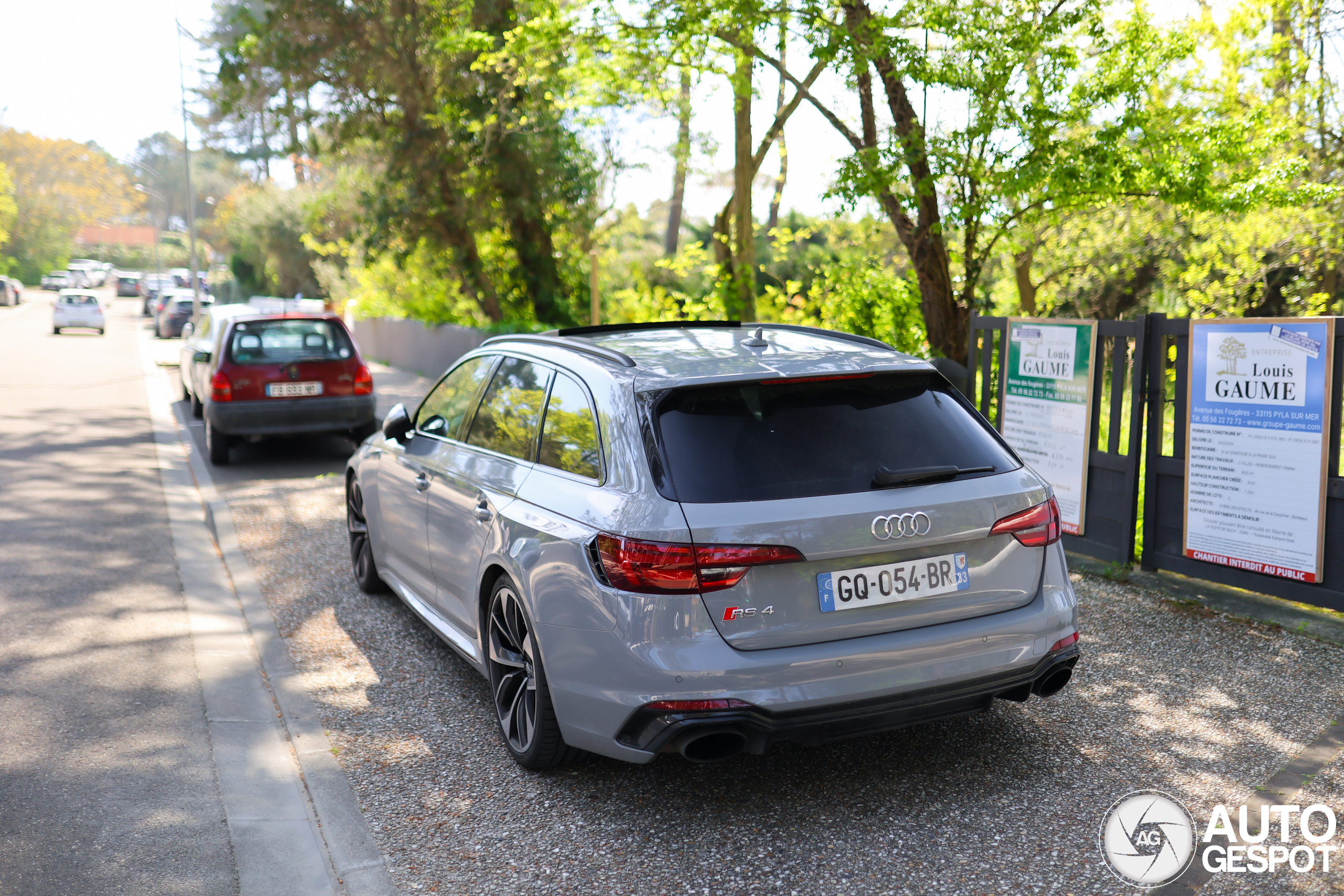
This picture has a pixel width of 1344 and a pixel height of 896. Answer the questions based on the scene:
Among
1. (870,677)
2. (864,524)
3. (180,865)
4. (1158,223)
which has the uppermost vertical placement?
(1158,223)

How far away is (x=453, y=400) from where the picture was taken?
5.36 metres

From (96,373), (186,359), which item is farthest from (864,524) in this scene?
(96,373)

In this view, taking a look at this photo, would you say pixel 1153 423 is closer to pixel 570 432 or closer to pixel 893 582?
pixel 893 582

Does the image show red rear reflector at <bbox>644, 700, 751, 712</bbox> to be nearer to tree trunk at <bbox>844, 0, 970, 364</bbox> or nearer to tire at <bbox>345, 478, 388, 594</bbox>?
tire at <bbox>345, 478, 388, 594</bbox>

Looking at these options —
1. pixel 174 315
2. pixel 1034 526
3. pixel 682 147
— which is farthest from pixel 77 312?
pixel 1034 526

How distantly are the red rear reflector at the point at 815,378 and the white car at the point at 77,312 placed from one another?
42163mm

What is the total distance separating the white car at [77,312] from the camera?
1544 inches

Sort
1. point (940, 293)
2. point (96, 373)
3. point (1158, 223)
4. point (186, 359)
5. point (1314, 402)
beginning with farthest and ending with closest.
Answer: point (96, 373) → point (186, 359) → point (1158, 223) → point (940, 293) → point (1314, 402)

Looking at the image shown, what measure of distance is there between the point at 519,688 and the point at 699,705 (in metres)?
1.10

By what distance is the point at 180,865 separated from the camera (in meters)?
3.38

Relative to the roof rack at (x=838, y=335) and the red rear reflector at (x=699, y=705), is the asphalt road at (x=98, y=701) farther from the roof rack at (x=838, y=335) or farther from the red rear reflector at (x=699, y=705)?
the roof rack at (x=838, y=335)

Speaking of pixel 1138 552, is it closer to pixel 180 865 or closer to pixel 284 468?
pixel 180 865

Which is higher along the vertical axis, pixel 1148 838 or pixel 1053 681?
pixel 1053 681

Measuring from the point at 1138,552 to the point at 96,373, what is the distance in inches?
892
